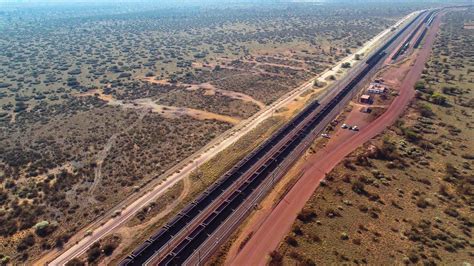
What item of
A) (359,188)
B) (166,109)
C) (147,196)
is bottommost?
(147,196)

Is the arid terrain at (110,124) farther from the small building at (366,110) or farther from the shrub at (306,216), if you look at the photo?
the small building at (366,110)

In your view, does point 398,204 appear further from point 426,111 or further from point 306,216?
point 426,111

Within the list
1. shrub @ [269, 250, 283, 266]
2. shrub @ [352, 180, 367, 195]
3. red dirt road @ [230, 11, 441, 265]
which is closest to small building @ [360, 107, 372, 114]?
red dirt road @ [230, 11, 441, 265]

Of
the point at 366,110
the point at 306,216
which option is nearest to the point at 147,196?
the point at 306,216

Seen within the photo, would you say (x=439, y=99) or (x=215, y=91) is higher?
(x=439, y=99)

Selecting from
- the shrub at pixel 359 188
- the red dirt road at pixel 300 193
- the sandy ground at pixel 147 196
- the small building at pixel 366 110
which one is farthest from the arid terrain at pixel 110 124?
the shrub at pixel 359 188

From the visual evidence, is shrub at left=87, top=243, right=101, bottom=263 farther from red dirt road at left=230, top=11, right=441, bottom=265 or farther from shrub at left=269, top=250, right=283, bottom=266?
shrub at left=269, top=250, right=283, bottom=266

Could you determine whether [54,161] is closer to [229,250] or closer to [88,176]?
[88,176]
